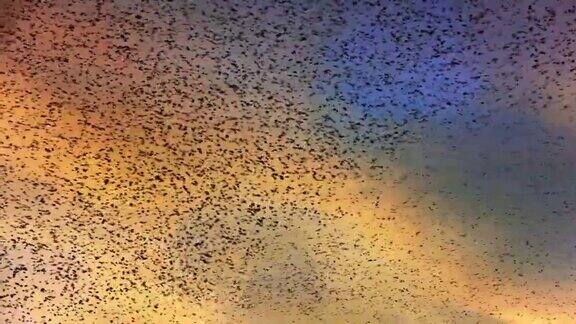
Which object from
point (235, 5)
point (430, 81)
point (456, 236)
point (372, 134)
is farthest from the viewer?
point (456, 236)

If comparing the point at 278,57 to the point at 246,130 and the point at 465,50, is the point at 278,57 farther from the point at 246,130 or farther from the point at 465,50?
the point at 465,50

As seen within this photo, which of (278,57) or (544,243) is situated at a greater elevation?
(278,57)

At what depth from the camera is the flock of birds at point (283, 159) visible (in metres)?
1.07

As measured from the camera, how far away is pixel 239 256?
158 cm

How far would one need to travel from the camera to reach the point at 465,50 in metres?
1.11

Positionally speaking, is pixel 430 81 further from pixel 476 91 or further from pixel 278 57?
pixel 278 57

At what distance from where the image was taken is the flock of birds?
1073mm

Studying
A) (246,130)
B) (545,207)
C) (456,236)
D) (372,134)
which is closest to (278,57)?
(246,130)

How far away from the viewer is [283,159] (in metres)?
1.32

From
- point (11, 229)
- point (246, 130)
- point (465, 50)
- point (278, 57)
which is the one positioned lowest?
point (11, 229)

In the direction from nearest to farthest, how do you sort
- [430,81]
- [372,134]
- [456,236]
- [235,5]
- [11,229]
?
[235,5], [430,81], [372,134], [11,229], [456,236]

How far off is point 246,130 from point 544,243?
109cm

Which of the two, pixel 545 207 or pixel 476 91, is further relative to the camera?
pixel 545 207

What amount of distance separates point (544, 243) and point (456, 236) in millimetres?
308
